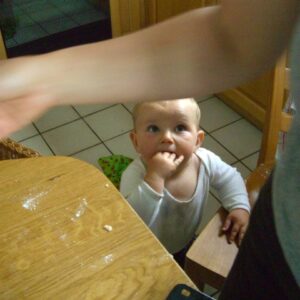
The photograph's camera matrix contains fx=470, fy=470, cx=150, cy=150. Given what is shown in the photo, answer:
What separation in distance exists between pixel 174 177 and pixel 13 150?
371 millimetres

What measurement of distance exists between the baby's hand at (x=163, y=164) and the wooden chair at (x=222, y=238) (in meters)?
0.14

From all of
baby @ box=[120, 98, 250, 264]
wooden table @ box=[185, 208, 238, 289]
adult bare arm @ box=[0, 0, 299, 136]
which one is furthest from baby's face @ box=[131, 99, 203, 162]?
adult bare arm @ box=[0, 0, 299, 136]

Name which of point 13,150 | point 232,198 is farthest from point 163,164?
point 13,150

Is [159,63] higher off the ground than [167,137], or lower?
higher

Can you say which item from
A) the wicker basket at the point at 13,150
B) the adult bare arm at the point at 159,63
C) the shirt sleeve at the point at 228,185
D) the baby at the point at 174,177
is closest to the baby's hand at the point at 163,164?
the baby at the point at 174,177

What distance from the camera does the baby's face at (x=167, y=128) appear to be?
1.05 metres

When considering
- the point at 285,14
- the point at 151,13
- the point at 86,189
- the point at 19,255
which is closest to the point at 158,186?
the point at 86,189

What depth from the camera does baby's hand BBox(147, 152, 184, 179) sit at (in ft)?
3.36

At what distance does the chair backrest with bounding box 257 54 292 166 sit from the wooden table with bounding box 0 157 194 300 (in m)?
0.43

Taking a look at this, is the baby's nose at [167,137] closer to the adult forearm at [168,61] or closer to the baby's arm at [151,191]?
the baby's arm at [151,191]

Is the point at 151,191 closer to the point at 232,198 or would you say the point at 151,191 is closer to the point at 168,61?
the point at 232,198

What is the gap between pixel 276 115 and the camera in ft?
3.29

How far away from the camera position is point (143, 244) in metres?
0.64

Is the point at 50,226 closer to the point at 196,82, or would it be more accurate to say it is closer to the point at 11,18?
the point at 196,82
